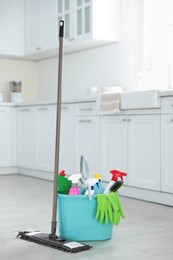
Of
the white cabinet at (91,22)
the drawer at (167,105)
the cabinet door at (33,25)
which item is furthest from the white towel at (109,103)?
the cabinet door at (33,25)

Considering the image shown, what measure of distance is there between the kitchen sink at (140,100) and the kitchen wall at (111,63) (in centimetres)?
81

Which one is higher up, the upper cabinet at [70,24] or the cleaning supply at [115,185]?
the upper cabinet at [70,24]

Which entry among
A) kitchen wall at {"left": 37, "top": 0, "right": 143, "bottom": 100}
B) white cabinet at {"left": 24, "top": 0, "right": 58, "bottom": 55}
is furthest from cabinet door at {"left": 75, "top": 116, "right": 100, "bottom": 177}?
white cabinet at {"left": 24, "top": 0, "right": 58, "bottom": 55}

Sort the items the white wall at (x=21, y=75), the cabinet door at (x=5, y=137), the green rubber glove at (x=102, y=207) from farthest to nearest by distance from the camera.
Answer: the white wall at (x=21, y=75) < the cabinet door at (x=5, y=137) < the green rubber glove at (x=102, y=207)

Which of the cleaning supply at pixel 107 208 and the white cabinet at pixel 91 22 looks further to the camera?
the white cabinet at pixel 91 22

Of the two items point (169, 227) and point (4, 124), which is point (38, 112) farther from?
point (169, 227)

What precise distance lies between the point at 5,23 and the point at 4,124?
1.27 m

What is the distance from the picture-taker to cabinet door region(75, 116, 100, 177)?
447 centimetres

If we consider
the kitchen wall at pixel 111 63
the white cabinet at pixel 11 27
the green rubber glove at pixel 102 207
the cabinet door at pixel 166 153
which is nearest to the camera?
Result: the green rubber glove at pixel 102 207

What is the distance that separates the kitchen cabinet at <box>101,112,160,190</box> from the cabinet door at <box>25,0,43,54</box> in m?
1.88

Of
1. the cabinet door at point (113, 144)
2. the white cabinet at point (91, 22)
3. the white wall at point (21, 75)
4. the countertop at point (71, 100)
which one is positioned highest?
the white cabinet at point (91, 22)

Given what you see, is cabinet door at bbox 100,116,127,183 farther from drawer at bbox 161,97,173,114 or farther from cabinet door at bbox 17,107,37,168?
cabinet door at bbox 17,107,37,168

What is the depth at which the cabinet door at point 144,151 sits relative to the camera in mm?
3740

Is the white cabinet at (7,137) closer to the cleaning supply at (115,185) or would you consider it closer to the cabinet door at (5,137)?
the cabinet door at (5,137)
